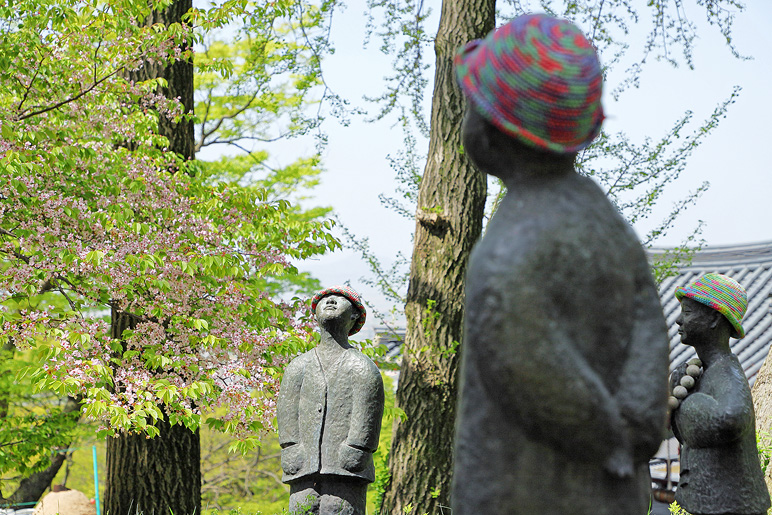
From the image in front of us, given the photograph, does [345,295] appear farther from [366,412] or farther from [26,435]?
[26,435]

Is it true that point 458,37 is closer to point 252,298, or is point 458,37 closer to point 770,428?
point 252,298

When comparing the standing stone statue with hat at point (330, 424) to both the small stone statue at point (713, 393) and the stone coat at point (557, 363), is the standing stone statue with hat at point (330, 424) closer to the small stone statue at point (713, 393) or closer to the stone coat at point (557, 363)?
the small stone statue at point (713, 393)

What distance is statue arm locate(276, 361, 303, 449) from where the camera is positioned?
5.04 m

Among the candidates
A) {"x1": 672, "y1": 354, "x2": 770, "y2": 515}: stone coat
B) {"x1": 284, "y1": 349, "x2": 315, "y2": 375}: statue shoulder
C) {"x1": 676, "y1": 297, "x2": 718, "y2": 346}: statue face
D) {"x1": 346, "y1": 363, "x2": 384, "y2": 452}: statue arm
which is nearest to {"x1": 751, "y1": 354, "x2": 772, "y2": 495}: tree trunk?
{"x1": 672, "y1": 354, "x2": 770, "y2": 515}: stone coat

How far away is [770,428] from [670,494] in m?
4.85

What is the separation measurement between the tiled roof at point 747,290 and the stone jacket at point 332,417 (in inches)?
374

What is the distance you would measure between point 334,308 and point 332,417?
72 cm

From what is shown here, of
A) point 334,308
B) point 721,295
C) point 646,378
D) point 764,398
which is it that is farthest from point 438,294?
point 646,378

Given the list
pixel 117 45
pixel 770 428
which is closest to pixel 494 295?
pixel 117 45

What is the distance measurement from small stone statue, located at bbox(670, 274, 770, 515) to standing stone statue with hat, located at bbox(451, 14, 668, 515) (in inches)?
80.6

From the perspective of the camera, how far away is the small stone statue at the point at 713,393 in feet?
12.1

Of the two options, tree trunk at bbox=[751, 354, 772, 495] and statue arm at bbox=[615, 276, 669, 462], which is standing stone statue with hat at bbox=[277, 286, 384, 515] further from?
tree trunk at bbox=[751, 354, 772, 495]

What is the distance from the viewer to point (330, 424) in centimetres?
495

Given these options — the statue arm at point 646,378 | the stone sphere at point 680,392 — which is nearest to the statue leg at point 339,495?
the stone sphere at point 680,392
